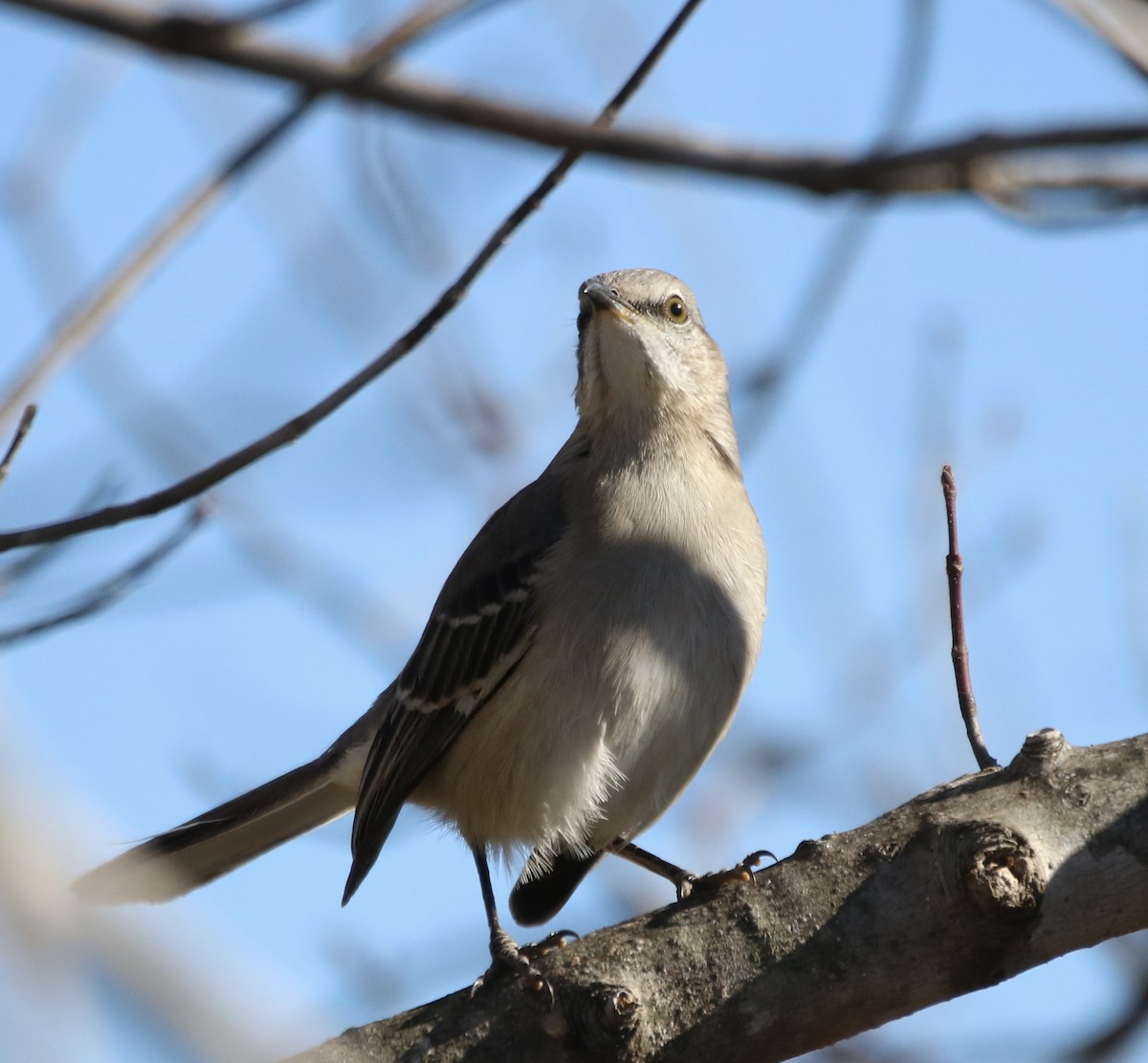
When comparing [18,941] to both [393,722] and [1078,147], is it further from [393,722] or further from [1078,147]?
[393,722]

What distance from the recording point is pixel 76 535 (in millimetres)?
3004

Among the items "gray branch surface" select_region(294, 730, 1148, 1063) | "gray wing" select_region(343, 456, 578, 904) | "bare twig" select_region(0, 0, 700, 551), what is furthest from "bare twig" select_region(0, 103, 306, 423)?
"gray wing" select_region(343, 456, 578, 904)

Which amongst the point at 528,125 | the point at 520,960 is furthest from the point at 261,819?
the point at 528,125

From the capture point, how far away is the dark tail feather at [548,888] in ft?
20.3

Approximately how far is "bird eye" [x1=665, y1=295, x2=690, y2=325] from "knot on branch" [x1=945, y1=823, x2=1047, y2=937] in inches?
135

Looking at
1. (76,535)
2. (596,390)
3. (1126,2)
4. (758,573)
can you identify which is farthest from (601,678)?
(1126,2)

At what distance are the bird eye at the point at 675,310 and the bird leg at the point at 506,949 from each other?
2.53 metres

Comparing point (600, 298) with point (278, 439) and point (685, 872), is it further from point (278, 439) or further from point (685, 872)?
point (278, 439)

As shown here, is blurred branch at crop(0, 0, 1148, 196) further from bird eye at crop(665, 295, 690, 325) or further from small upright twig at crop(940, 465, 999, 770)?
bird eye at crop(665, 295, 690, 325)

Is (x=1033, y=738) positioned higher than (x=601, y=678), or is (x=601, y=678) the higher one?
(x=601, y=678)

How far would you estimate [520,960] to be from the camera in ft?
14.3

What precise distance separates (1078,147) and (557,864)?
5.16 meters

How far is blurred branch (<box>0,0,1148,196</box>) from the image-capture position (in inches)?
62.1

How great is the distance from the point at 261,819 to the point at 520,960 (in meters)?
2.41
